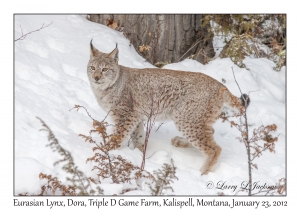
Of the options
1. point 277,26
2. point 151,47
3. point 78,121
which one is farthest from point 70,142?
point 277,26

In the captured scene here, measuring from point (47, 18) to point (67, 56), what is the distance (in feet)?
4.13

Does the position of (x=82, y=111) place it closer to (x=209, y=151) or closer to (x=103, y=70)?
(x=103, y=70)

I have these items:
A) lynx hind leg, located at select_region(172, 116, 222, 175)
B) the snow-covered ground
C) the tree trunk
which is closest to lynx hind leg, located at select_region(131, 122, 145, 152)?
the snow-covered ground

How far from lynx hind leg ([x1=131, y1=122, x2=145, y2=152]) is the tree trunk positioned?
1.93 m

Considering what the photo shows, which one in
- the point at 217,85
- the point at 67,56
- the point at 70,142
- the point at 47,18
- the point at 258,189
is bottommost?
the point at 258,189

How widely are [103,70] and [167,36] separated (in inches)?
87.2

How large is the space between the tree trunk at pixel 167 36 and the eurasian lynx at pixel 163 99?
5.84 ft

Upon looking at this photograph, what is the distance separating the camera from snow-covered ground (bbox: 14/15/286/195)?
5430mm

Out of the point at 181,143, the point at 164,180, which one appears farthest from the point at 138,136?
the point at 164,180

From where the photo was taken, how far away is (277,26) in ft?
31.7

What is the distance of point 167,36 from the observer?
26.8 ft

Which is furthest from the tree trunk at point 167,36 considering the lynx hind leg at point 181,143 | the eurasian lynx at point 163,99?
the lynx hind leg at point 181,143

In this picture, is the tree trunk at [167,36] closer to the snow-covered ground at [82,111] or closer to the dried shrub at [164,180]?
the snow-covered ground at [82,111]

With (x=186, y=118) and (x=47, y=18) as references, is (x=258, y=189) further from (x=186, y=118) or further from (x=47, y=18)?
(x=47, y=18)
